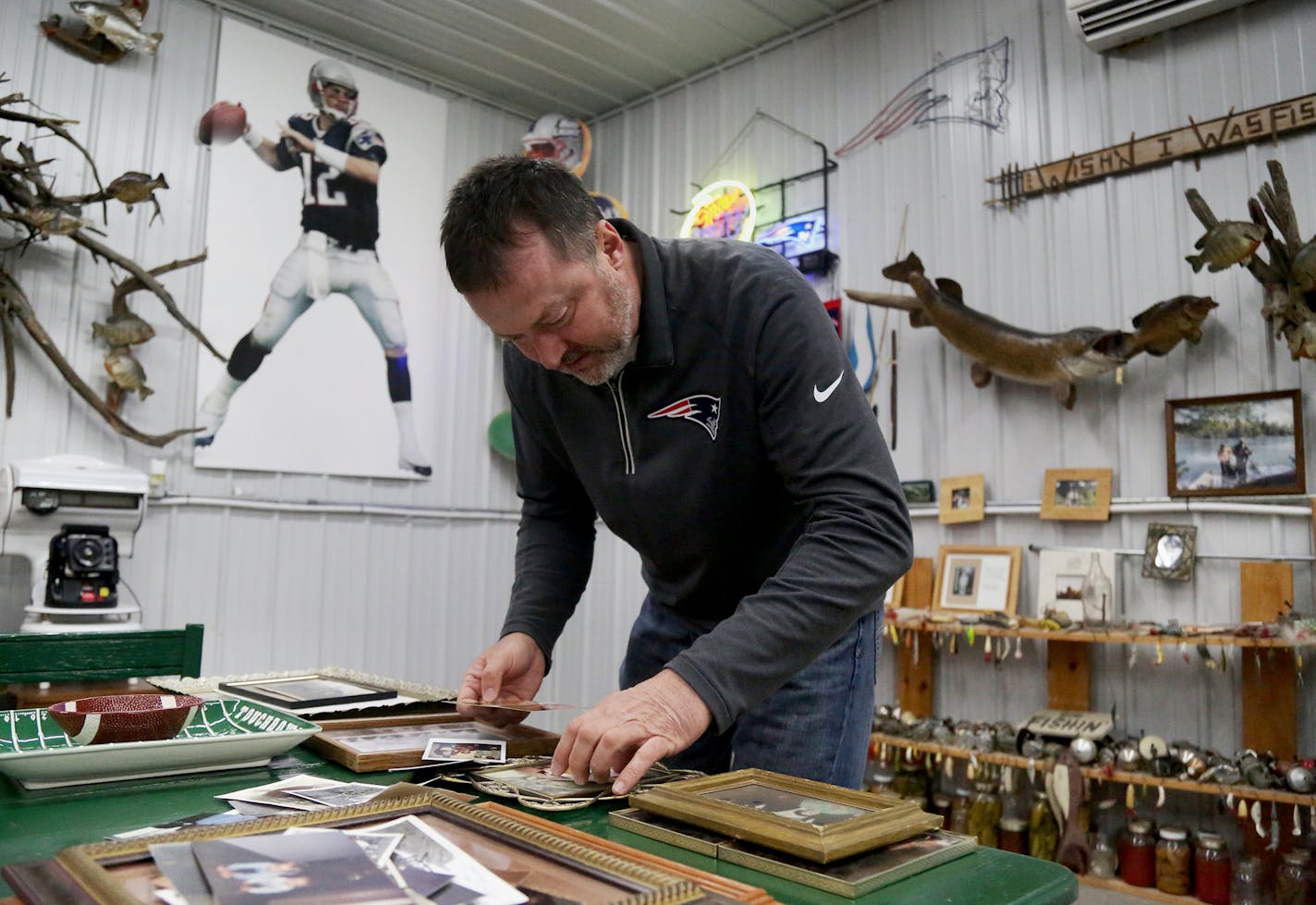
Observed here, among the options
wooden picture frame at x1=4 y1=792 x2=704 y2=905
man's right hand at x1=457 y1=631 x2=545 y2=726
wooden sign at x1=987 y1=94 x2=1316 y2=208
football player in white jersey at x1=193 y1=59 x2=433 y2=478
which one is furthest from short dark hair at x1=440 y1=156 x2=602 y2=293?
football player in white jersey at x1=193 y1=59 x2=433 y2=478

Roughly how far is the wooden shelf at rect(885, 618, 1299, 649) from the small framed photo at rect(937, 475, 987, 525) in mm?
504

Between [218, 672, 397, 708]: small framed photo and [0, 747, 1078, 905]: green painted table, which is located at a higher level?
[218, 672, 397, 708]: small framed photo

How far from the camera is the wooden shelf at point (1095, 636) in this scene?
9.32 feet

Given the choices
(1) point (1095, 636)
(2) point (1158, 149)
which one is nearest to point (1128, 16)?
(2) point (1158, 149)

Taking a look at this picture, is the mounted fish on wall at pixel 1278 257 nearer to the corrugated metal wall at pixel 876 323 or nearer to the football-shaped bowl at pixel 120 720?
the corrugated metal wall at pixel 876 323

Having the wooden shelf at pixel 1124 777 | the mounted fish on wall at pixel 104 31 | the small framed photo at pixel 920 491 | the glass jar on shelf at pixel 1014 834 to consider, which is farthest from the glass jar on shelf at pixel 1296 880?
the mounted fish on wall at pixel 104 31

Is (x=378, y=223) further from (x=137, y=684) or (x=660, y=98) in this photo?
(x=137, y=684)

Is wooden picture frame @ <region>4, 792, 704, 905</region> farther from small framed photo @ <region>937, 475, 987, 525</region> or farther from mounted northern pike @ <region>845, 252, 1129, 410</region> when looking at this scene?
small framed photo @ <region>937, 475, 987, 525</region>

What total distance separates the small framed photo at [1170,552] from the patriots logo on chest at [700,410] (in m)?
2.45

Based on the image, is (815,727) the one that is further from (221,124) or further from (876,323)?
(221,124)

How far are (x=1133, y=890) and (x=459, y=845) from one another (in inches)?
117

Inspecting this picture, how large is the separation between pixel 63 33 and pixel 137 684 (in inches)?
134

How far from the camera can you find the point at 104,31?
3949 millimetres

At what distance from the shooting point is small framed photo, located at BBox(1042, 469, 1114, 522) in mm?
3457
